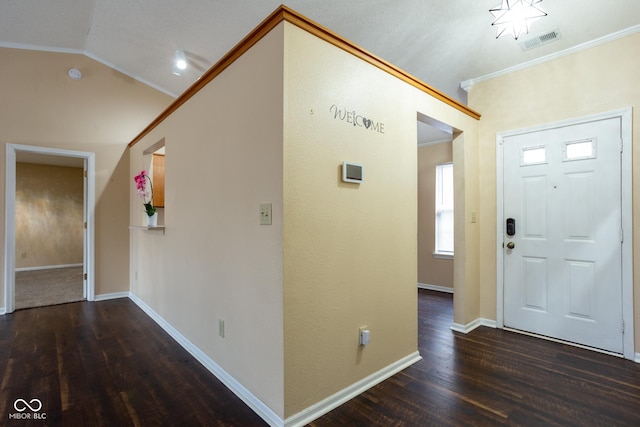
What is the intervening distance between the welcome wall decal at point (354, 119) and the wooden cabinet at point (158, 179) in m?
3.40

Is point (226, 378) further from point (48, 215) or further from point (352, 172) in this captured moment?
point (48, 215)

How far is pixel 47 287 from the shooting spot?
5.10 metres

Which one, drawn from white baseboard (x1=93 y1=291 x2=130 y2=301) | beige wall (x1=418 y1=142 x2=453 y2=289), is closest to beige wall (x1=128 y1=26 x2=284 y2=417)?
white baseboard (x1=93 y1=291 x2=130 y2=301)

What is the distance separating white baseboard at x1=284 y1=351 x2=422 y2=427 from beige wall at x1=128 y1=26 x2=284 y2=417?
147 mm

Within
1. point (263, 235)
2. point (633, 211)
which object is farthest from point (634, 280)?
point (263, 235)

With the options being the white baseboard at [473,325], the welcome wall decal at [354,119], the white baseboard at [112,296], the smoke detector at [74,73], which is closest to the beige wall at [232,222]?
the welcome wall decal at [354,119]

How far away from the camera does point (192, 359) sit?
2555 millimetres

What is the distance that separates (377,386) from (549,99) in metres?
3.09

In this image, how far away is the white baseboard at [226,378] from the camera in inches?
68.6

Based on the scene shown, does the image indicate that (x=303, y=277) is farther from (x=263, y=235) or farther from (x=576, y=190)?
(x=576, y=190)

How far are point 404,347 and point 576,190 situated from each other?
2159 millimetres

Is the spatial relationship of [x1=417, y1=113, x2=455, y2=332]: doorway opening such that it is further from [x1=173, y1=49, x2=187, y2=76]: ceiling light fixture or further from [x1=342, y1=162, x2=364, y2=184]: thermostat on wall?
[x1=173, y1=49, x2=187, y2=76]: ceiling light fixture

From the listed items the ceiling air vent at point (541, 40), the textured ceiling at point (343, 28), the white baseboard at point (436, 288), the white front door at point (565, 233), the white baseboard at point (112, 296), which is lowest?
the white baseboard at point (436, 288)

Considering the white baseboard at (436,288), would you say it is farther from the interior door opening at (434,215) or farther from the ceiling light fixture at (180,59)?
the ceiling light fixture at (180,59)
